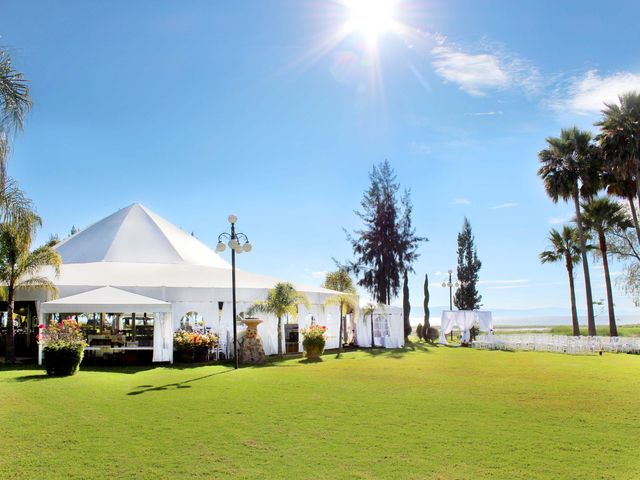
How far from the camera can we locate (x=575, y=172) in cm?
3403

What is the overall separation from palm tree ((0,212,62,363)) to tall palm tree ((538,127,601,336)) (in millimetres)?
29369

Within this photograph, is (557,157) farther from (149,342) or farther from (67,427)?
(67,427)

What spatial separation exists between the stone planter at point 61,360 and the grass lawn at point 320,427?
1.17 feet

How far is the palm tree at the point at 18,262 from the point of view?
16.8 meters

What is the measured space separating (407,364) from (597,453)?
11852 mm

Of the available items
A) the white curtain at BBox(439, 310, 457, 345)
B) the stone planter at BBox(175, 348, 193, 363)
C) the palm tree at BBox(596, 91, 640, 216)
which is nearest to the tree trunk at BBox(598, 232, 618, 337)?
the palm tree at BBox(596, 91, 640, 216)

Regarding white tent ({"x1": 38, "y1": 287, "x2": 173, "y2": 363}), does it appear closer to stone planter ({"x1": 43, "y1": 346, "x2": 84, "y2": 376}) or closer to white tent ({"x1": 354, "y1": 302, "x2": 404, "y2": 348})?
stone planter ({"x1": 43, "y1": 346, "x2": 84, "y2": 376})

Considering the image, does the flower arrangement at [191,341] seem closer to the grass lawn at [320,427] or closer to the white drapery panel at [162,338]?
the white drapery panel at [162,338]

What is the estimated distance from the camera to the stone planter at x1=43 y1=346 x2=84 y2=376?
14.4 m

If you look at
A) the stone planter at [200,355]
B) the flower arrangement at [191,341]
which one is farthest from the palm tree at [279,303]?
the stone planter at [200,355]

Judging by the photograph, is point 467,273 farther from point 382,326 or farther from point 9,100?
point 9,100

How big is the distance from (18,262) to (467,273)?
145ft

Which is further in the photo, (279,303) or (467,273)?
(467,273)

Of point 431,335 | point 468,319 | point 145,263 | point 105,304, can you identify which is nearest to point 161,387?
point 105,304
